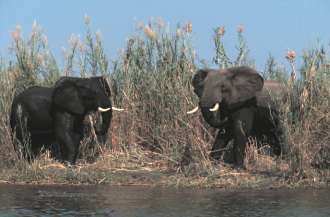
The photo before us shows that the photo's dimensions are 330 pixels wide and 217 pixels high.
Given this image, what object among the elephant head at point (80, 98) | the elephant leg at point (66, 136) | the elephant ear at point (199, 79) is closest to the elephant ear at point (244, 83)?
the elephant ear at point (199, 79)

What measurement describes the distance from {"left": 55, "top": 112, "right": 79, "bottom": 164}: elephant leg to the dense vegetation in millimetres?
253

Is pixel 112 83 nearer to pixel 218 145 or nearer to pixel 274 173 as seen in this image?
pixel 218 145

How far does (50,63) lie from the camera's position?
566 inches

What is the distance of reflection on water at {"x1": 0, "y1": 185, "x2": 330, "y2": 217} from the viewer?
8.08 m

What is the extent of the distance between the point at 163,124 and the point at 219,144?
1.20m

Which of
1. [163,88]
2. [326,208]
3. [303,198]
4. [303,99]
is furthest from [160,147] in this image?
[326,208]

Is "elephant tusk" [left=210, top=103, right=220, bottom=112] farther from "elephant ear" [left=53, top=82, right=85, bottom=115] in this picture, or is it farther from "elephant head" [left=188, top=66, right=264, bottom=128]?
"elephant ear" [left=53, top=82, right=85, bottom=115]

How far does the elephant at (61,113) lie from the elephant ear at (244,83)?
2.11 meters

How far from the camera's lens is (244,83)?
12359 millimetres

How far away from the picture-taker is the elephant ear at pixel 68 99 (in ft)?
41.6

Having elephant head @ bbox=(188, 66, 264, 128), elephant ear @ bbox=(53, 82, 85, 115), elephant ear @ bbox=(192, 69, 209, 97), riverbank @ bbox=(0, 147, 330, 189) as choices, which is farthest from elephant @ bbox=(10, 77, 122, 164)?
elephant head @ bbox=(188, 66, 264, 128)

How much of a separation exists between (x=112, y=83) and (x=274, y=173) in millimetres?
4160

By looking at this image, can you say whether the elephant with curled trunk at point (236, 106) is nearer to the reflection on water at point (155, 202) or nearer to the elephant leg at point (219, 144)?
the elephant leg at point (219, 144)

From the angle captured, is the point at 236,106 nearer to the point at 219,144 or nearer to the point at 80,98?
the point at 219,144
